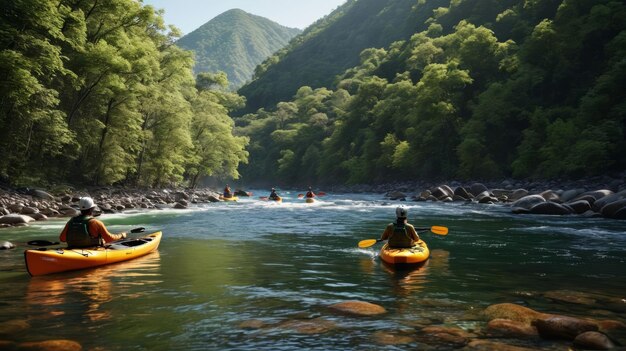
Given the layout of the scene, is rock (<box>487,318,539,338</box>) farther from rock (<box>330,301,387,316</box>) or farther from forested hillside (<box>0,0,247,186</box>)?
forested hillside (<box>0,0,247,186</box>)

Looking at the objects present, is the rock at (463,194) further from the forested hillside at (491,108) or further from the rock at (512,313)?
the rock at (512,313)

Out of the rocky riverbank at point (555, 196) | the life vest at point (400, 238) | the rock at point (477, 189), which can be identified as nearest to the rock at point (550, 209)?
the rocky riverbank at point (555, 196)

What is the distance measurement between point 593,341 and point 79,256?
883 centimetres

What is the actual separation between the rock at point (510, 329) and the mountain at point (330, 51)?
127 meters

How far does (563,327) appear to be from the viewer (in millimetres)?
5254

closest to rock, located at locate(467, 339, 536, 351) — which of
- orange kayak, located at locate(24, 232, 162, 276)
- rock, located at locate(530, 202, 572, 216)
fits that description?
orange kayak, located at locate(24, 232, 162, 276)

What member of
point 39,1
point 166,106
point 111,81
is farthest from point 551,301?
point 166,106

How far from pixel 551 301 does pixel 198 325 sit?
16.8 feet

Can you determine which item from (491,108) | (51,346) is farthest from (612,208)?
(491,108)

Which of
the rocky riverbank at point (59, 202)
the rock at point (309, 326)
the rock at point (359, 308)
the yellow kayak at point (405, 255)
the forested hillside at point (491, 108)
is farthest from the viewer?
the forested hillside at point (491, 108)

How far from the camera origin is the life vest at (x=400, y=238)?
10430 mm

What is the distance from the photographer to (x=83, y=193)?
2556 cm

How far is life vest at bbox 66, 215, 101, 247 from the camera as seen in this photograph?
A: 9.65 meters

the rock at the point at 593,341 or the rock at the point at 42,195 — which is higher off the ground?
the rock at the point at 42,195
